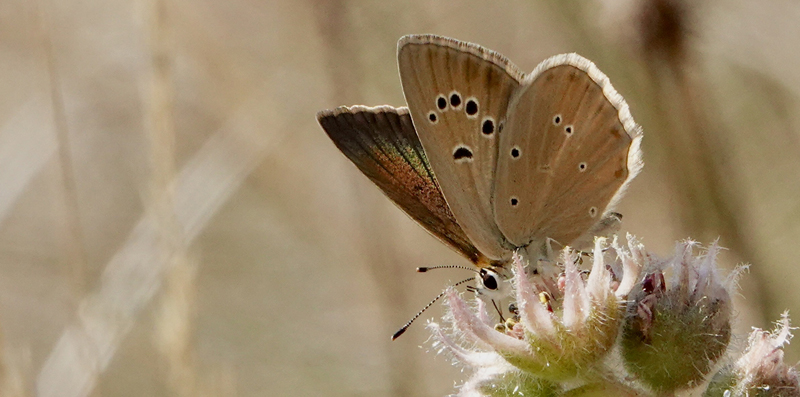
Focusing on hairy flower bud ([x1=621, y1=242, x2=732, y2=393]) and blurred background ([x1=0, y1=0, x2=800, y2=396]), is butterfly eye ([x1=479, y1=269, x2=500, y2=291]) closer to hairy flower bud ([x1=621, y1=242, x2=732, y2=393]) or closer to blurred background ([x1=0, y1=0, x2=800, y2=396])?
hairy flower bud ([x1=621, y1=242, x2=732, y2=393])

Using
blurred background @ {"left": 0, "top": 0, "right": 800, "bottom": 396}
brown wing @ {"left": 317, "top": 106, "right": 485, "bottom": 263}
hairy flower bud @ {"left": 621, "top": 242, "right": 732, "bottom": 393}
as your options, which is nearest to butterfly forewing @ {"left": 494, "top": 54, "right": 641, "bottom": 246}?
brown wing @ {"left": 317, "top": 106, "right": 485, "bottom": 263}

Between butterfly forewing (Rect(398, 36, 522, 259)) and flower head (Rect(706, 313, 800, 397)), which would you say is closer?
flower head (Rect(706, 313, 800, 397))

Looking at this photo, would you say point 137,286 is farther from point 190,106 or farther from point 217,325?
point 190,106

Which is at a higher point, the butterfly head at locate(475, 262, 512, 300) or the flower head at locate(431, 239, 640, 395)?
the butterfly head at locate(475, 262, 512, 300)

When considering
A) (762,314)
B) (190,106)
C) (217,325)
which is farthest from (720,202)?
(190,106)

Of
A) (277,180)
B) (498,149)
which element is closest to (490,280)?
(498,149)

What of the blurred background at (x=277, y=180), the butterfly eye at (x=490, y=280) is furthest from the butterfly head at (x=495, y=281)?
the blurred background at (x=277, y=180)
